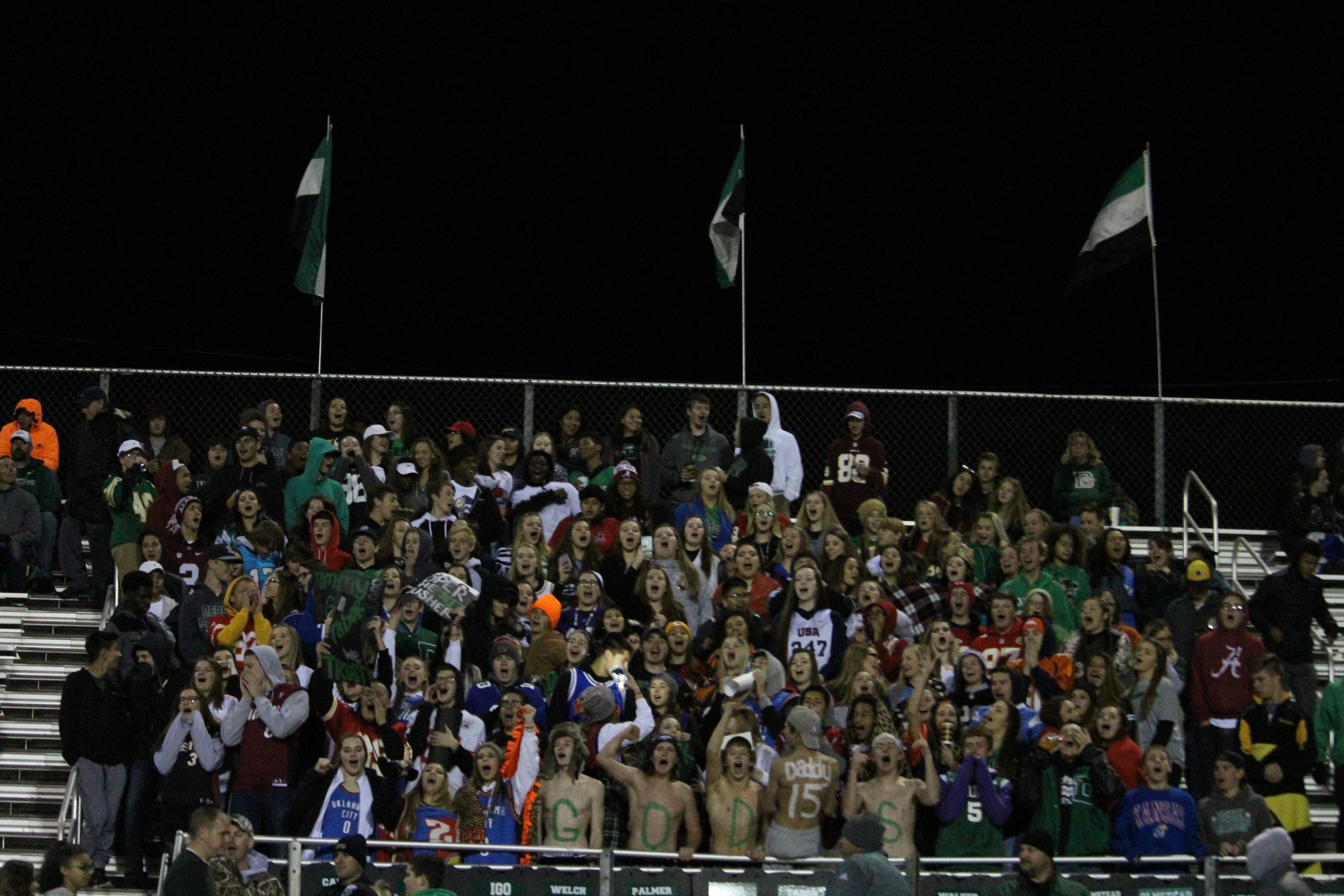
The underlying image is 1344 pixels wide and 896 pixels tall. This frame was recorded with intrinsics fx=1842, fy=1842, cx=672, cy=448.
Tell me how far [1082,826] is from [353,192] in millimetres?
23197

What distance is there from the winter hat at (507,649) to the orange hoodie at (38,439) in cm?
522

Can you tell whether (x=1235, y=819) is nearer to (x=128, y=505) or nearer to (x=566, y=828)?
(x=566, y=828)

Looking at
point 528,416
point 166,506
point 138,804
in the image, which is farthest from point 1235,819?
point 166,506

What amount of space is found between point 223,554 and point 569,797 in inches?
153

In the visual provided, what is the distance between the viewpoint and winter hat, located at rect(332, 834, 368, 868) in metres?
9.57

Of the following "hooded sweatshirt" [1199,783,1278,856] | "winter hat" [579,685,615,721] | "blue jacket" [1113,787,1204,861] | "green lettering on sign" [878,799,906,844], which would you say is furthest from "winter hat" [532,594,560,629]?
"hooded sweatshirt" [1199,783,1278,856]

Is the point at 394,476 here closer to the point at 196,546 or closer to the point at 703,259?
the point at 196,546

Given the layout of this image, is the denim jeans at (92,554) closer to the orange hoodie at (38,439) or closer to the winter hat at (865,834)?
the orange hoodie at (38,439)

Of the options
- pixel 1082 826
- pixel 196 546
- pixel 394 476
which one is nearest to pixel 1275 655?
pixel 1082 826

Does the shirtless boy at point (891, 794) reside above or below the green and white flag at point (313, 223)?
below

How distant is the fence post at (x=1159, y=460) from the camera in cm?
1611

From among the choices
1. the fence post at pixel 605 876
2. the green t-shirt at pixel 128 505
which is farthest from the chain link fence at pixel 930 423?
the fence post at pixel 605 876

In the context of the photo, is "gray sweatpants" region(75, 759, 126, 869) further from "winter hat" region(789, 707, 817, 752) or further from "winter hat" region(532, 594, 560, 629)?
"winter hat" region(789, 707, 817, 752)

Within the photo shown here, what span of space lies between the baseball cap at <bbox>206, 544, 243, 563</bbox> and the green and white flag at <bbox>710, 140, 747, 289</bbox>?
6091 mm
